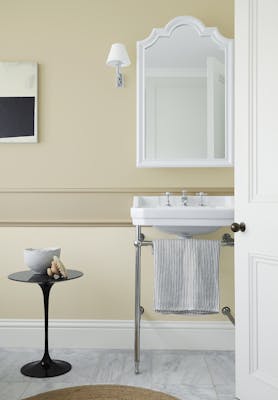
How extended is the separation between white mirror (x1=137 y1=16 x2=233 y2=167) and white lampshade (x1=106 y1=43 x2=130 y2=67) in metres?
0.10

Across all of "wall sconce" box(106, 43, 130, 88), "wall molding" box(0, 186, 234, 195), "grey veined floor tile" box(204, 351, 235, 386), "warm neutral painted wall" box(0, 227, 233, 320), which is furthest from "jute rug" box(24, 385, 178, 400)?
"wall sconce" box(106, 43, 130, 88)

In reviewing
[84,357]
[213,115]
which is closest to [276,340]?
[84,357]

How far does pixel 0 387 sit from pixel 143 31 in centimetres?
224

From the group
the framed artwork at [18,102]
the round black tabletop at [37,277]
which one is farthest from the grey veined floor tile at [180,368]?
the framed artwork at [18,102]

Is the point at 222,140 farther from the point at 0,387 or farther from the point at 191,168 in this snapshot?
the point at 0,387

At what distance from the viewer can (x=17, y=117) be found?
302cm

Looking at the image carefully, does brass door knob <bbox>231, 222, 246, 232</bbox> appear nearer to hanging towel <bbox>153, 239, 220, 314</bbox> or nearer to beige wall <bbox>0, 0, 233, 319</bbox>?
hanging towel <bbox>153, 239, 220, 314</bbox>

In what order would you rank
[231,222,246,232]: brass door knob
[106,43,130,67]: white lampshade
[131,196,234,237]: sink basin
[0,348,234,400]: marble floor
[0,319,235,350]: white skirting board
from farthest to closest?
[0,319,235,350]: white skirting board → [106,43,130,67]: white lampshade → [131,196,234,237]: sink basin → [0,348,234,400]: marble floor → [231,222,246,232]: brass door knob

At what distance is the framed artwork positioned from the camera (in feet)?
9.87

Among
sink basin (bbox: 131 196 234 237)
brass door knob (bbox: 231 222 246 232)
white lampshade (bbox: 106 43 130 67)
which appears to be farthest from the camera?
white lampshade (bbox: 106 43 130 67)

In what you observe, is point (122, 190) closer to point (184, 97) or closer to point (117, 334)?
point (184, 97)

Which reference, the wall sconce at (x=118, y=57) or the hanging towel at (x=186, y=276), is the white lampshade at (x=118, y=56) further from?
the hanging towel at (x=186, y=276)

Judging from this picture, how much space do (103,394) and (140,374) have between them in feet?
1.12

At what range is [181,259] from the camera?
261 centimetres
